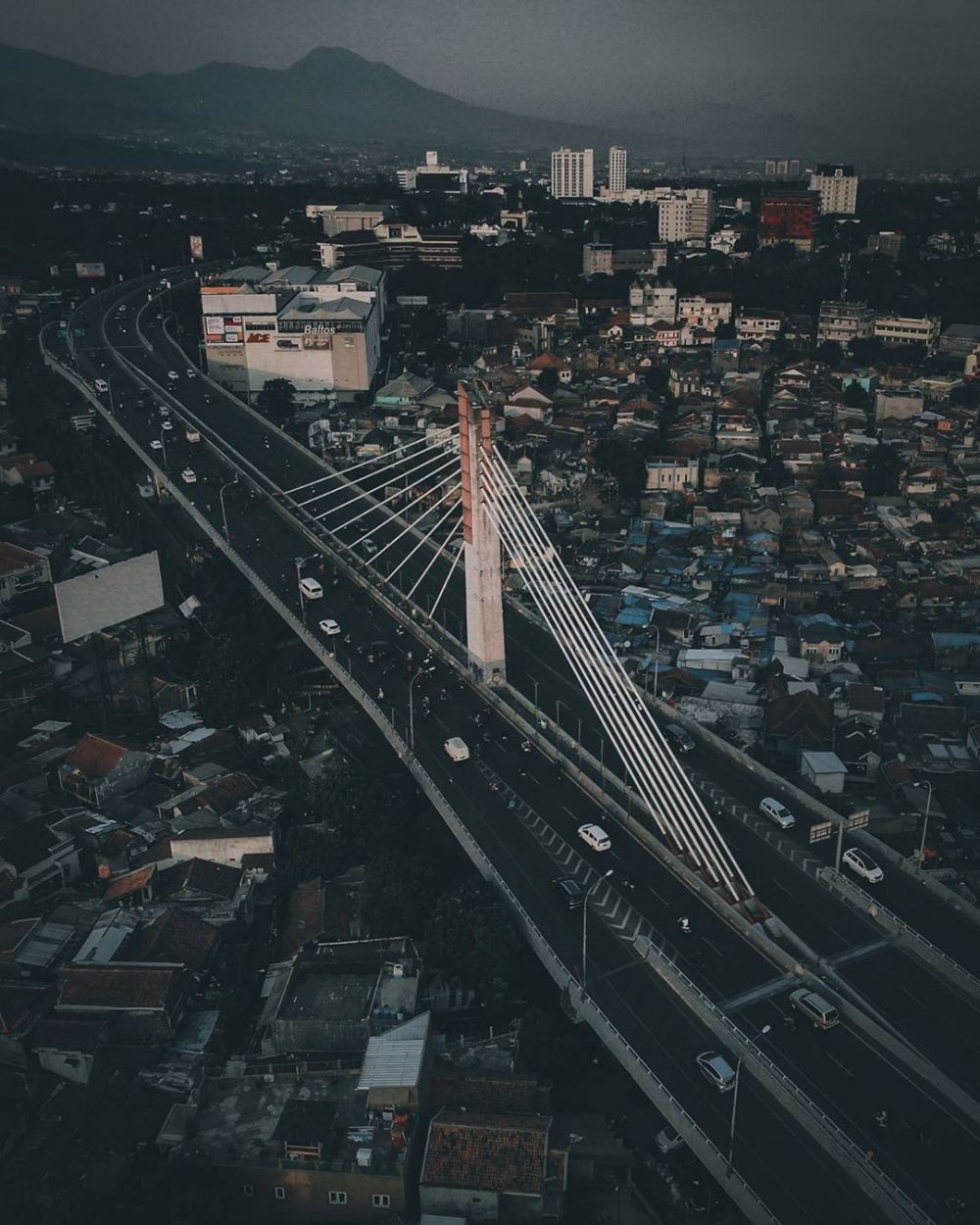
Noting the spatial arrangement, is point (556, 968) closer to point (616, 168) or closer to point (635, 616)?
point (635, 616)

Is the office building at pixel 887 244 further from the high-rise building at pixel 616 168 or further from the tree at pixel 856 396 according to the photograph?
the high-rise building at pixel 616 168

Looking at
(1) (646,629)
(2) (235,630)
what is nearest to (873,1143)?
(1) (646,629)

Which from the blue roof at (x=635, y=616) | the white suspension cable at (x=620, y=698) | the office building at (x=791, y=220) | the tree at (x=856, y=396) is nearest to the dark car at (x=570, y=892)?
the white suspension cable at (x=620, y=698)

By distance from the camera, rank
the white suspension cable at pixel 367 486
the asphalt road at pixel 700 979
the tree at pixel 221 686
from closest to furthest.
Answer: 1. the asphalt road at pixel 700 979
2. the tree at pixel 221 686
3. the white suspension cable at pixel 367 486

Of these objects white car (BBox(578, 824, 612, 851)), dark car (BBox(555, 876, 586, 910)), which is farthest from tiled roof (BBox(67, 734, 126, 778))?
dark car (BBox(555, 876, 586, 910))

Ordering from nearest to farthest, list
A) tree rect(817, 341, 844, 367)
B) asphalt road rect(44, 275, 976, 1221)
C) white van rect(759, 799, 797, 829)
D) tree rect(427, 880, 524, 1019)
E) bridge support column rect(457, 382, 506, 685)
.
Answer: asphalt road rect(44, 275, 976, 1221), tree rect(427, 880, 524, 1019), white van rect(759, 799, 797, 829), bridge support column rect(457, 382, 506, 685), tree rect(817, 341, 844, 367)

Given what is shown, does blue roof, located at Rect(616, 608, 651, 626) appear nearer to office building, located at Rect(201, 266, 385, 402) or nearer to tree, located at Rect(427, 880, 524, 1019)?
tree, located at Rect(427, 880, 524, 1019)

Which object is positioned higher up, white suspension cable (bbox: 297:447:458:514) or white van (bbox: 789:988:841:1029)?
white suspension cable (bbox: 297:447:458:514)
